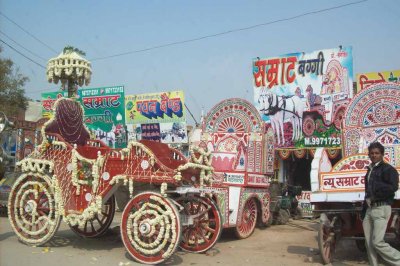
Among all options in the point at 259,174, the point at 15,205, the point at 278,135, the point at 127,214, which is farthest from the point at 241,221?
the point at 278,135

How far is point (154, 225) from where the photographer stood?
6.24 m

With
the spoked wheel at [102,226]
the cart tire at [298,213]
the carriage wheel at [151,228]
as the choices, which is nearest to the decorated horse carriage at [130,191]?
the carriage wheel at [151,228]

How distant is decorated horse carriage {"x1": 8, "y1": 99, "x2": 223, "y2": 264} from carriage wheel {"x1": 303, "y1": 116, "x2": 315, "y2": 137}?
25.7ft

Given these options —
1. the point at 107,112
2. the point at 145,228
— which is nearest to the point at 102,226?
the point at 145,228

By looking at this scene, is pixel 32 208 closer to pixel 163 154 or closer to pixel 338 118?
pixel 163 154

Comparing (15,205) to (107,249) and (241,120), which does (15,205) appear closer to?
(107,249)

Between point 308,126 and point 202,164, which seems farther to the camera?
point 308,126

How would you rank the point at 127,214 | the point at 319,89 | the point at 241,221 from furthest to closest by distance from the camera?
the point at 319,89, the point at 241,221, the point at 127,214

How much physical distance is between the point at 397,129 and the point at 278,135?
24.1 ft

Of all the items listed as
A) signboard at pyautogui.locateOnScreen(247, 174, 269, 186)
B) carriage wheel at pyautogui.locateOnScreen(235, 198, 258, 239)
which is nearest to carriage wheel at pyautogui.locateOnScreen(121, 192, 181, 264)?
carriage wheel at pyautogui.locateOnScreen(235, 198, 258, 239)

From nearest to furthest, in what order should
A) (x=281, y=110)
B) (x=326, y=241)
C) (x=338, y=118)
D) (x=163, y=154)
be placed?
(x=326, y=241) < (x=163, y=154) < (x=338, y=118) < (x=281, y=110)

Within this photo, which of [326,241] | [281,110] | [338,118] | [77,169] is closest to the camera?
[326,241]

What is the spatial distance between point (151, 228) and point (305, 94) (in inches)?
393

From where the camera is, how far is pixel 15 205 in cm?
770
